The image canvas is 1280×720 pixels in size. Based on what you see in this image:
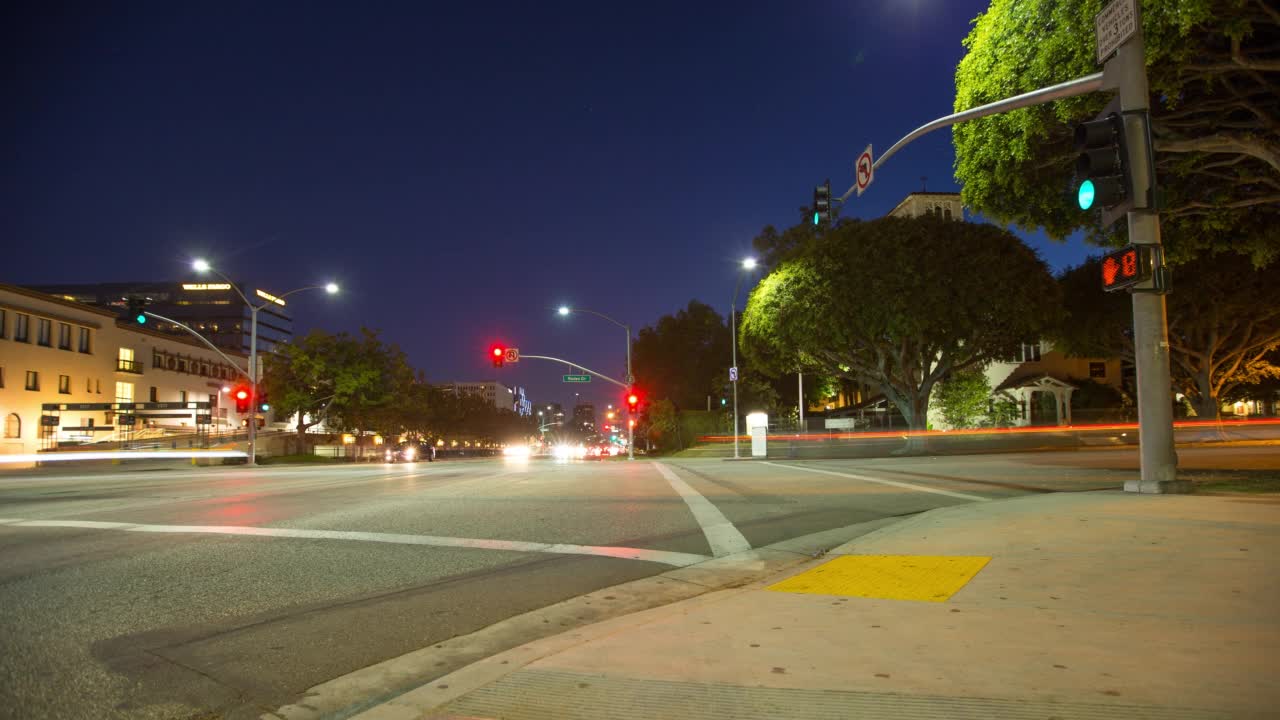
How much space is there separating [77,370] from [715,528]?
191 ft

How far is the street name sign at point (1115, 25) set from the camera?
9.49m

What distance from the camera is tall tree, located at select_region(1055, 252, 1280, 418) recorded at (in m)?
37.5

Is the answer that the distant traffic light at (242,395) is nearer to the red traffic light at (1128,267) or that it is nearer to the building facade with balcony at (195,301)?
the red traffic light at (1128,267)

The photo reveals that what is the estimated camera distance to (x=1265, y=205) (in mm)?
16828

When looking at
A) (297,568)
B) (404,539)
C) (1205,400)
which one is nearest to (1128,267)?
(404,539)

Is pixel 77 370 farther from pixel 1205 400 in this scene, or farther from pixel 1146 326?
pixel 1205 400

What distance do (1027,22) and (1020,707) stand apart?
14.8 m

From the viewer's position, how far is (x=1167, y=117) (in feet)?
45.5

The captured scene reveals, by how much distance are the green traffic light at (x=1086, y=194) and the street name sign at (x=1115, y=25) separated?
2.26 m

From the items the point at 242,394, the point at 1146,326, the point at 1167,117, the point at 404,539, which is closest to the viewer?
the point at 404,539

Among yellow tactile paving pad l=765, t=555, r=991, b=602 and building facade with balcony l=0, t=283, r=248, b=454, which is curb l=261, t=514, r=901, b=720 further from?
building facade with balcony l=0, t=283, r=248, b=454

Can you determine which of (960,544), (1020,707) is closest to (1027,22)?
(960,544)

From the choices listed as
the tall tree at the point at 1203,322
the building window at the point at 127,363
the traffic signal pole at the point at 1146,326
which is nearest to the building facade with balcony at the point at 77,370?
the building window at the point at 127,363

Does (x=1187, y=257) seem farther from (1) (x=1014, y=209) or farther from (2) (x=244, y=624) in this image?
(2) (x=244, y=624)
